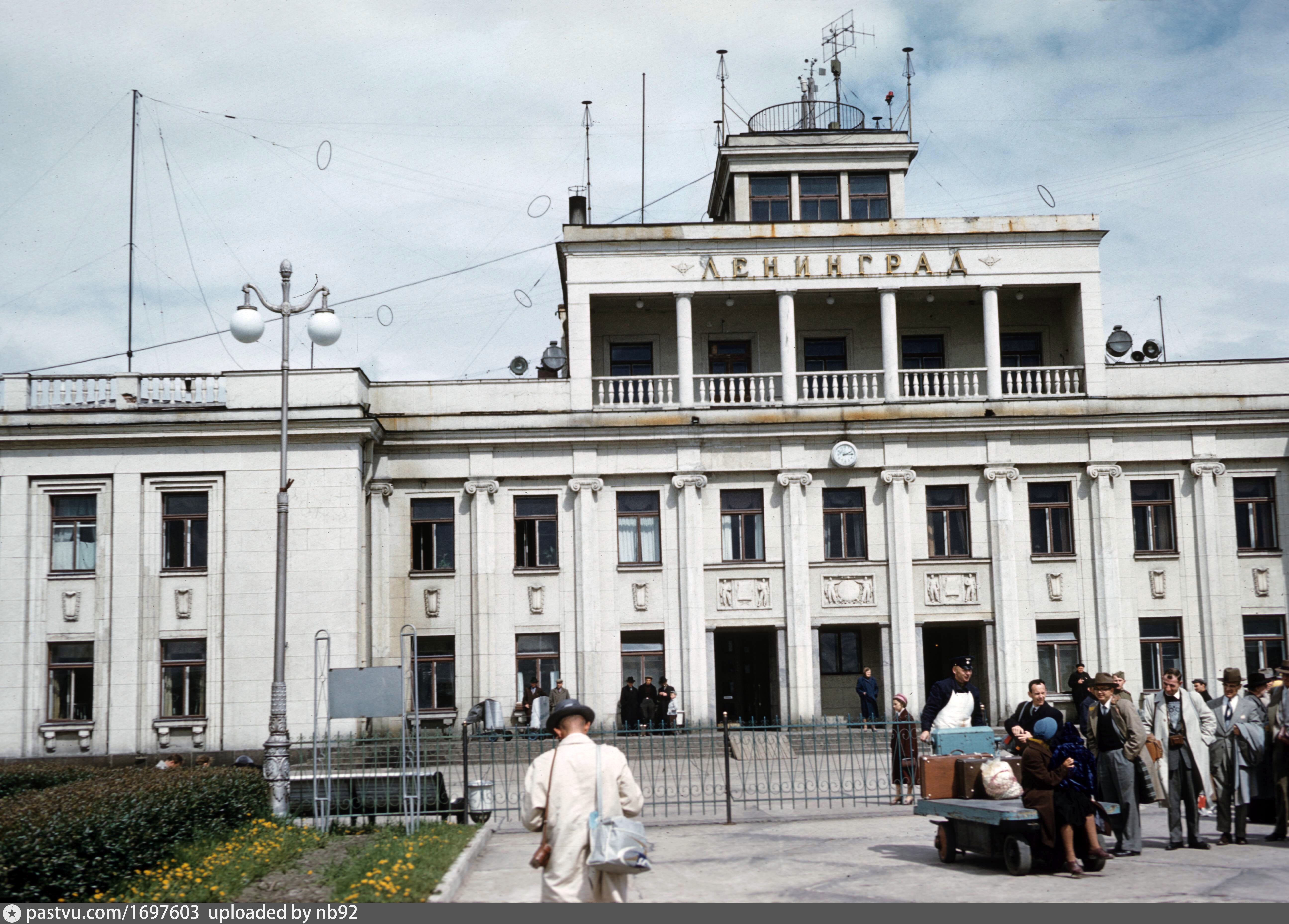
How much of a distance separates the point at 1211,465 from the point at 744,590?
11980mm

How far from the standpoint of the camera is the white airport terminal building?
30.2m

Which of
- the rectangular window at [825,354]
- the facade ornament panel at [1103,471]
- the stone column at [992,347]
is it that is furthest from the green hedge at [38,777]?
the facade ornament panel at [1103,471]

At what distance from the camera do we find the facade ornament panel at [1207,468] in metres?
32.1

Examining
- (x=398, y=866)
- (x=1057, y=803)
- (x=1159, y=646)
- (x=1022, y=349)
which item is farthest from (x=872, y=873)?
(x=1022, y=349)

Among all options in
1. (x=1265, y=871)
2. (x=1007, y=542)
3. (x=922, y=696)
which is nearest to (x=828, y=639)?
(x=922, y=696)

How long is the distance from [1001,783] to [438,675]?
66.7 feet

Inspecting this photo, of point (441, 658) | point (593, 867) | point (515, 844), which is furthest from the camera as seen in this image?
point (441, 658)

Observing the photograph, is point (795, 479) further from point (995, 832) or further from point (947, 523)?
point (995, 832)

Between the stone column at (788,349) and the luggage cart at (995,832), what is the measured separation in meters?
19.2

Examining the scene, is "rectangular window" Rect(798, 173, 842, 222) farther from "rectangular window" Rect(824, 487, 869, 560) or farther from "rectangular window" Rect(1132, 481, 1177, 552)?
"rectangular window" Rect(1132, 481, 1177, 552)

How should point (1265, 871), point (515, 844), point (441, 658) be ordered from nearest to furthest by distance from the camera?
point (1265, 871) → point (515, 844) → point (441, 658)

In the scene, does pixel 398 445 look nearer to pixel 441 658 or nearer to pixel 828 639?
pixel 441 658

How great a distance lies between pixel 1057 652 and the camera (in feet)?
105

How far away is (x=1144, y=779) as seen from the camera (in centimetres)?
1404
